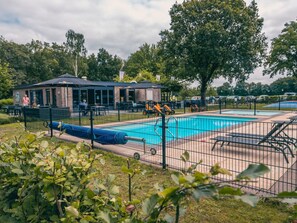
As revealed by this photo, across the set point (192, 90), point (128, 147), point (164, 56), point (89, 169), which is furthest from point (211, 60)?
point (89, 169)

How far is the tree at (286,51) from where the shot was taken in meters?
28.0

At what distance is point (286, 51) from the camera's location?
93.2ft

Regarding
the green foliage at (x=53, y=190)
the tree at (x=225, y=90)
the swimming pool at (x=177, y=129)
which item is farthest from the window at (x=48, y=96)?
the tree at (x=225, y=90)

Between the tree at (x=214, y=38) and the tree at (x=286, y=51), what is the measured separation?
7246mm

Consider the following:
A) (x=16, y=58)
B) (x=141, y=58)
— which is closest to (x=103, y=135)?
(x=16, y=58)

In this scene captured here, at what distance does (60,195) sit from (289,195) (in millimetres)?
1160


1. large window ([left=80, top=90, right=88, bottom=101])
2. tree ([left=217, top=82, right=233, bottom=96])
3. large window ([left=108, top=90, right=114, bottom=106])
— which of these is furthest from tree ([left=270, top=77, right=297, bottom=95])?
large window ([left=80, top=90, right=88, bottom=101])

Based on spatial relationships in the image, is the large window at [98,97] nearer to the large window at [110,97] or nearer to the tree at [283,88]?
the large window at [110,97]

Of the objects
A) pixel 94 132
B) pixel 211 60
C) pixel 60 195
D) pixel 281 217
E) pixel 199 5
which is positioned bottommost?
pixel 281 217

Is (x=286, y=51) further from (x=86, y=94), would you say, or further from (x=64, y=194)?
(x=64, y=194)

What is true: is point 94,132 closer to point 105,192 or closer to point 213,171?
point 105,192

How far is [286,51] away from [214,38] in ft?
47.8

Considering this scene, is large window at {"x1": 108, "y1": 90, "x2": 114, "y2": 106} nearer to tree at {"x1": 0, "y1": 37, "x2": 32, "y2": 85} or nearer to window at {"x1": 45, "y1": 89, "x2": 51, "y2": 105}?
window at {"x1": 45, "y1": 89, "x2": 51, "y2": 105}

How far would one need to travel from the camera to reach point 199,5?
21.5 meters
